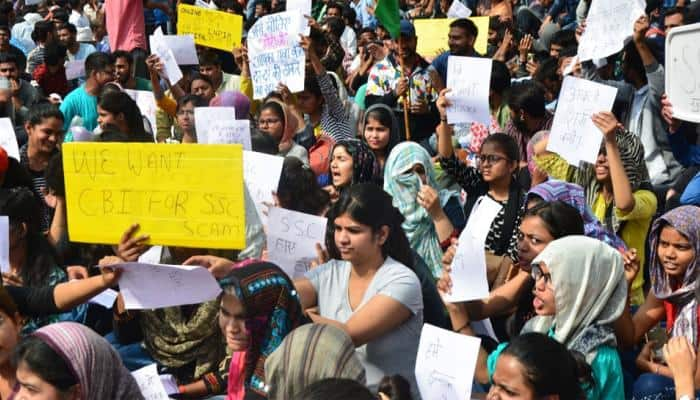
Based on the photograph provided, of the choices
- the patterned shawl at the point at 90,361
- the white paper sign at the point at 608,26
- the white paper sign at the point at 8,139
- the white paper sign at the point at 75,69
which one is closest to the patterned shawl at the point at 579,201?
the white paper sign at the point at 608,26

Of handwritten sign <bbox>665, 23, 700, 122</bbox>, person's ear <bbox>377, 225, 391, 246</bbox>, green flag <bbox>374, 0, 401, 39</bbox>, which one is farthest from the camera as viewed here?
green flag <bbox>374, 0, 401, 39</bbox>

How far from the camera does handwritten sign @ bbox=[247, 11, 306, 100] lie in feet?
27.6

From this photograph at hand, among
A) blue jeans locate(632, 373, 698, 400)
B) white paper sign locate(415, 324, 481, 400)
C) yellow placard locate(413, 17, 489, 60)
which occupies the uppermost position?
yellow placard locate(413, 17, 489, 60)

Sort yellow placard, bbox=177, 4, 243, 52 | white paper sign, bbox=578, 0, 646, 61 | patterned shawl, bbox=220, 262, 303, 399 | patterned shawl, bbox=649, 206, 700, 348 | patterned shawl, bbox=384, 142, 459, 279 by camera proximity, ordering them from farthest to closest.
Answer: yellow placard, bbox=177, 4, 243, 52
white paper sign, bbox=578, 0, 646, 61
patterned shawl, bbox=384, 142, 459, 279
patterned shawl, bbox=649, 206, 700, 348
patterned shawl, bbox=220, 262, 303, 399

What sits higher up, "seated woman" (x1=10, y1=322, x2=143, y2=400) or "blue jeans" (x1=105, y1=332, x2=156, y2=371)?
"seated woman" (x1=10, y1=322, x2=143, y2=400)

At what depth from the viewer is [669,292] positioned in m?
4.61

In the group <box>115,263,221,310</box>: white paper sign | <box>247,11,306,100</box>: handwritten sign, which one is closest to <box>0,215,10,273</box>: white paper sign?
<box>115,263,221,310</box>: white paper sign

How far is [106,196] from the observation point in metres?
4.34

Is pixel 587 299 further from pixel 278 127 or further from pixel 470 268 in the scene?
pixel 278 127

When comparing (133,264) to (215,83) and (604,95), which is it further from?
(215,83)

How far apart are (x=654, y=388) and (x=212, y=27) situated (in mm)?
6258

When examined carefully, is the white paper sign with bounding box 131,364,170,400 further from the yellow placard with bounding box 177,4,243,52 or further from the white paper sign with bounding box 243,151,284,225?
the yellow placard with bounding box 177,4,243,52

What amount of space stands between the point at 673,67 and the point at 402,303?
6.74 feet

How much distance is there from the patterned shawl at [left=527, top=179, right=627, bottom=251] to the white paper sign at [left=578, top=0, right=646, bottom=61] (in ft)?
6.20
